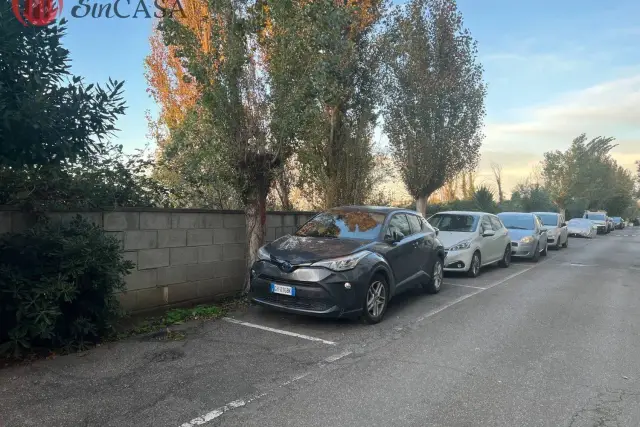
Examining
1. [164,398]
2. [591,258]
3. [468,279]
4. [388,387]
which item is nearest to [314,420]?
[388,387]

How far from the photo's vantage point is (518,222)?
15688mm

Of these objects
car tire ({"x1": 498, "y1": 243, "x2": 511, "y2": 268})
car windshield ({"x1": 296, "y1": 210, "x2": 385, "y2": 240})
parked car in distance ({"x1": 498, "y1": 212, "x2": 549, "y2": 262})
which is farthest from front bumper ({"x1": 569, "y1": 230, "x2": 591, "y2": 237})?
car windshield ({"x1": 296, "y1": 210, "x2": 385, "y2": 240})

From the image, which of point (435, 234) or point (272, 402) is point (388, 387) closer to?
point (272, 402)

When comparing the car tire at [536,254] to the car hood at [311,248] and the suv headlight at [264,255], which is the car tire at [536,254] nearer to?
the car hood at [311,248]

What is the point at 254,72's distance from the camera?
7.83m

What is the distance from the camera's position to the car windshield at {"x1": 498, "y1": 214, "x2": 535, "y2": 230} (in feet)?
50.3

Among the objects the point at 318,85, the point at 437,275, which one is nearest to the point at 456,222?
the point at 437,275

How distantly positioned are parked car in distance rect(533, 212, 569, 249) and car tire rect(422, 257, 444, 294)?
12082 mm

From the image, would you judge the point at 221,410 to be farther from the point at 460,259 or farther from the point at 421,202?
the point at 421,202

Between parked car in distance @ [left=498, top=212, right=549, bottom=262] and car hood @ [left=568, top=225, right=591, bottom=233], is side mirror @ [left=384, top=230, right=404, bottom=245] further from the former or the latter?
car hood @ [left=568, top=225, right=591, bottom=233]

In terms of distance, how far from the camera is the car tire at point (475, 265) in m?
10.9

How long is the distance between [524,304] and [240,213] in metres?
5.19

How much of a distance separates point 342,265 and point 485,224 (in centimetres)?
715

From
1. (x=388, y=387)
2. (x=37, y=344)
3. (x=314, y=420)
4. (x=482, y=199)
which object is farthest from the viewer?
(x=482, y=199)
